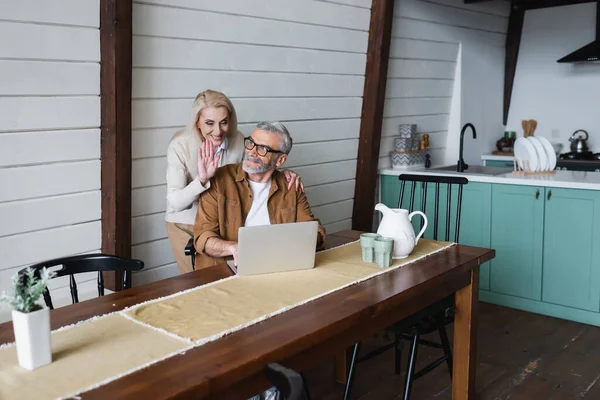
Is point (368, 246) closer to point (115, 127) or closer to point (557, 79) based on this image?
point (115, 127)

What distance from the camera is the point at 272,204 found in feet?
9.75

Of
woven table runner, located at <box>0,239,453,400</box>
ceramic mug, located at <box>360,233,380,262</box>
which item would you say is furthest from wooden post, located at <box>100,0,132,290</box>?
ceramic mug, located at <box>360,233,380,262</box>

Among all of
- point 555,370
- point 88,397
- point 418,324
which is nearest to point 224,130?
point 418,324

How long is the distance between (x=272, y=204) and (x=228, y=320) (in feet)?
3.56

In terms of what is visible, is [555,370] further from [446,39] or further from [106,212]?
[446,39]

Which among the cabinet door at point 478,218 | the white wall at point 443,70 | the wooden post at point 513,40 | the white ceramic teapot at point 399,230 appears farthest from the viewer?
the wooden post at point 513,40

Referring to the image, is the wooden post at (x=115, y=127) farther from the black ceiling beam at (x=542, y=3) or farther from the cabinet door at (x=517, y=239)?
the black ceiling beam at (x=542, y=3)

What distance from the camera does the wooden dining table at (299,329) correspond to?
1.56m

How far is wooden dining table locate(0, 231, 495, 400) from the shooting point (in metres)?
1.56

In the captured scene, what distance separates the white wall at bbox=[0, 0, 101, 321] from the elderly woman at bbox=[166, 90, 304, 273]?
36cm

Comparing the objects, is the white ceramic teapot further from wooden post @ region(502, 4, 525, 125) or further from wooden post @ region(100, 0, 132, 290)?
wooden post @ region(502, 4, 525, 125)

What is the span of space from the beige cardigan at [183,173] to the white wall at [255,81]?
180 millimetres

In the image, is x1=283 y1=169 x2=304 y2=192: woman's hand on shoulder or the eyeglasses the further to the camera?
x1=283 y1=169 x2=304 y2=192: woman's hand on shoulder

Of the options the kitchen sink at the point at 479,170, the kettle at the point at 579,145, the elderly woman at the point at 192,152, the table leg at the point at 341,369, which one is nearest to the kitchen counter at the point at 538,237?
the kitchen sink at the point at 479,170
